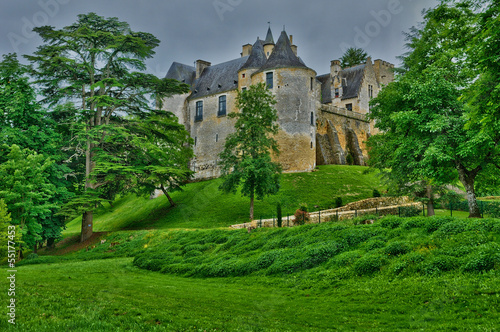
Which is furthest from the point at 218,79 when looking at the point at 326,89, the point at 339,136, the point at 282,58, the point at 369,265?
the point at 369,265

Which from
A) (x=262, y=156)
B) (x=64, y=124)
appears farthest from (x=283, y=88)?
(x=64, y=124)

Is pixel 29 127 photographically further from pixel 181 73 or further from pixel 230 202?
pixel 181 73

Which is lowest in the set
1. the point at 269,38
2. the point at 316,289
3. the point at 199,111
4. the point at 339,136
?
the point at 316,289

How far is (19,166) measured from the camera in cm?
2484

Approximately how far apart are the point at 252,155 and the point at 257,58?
20.1 meters

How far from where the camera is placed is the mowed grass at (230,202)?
3612cm

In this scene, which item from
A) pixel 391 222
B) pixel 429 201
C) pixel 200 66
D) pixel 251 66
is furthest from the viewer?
pixel 200 66

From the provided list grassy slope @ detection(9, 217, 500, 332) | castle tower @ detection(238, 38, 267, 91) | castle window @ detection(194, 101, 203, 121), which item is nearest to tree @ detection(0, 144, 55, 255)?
grassy slope @ detection(9, 217, 500, 332)

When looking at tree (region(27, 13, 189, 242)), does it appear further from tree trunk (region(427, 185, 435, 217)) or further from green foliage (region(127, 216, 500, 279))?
tree trunk (region(427, 185, 435, 217))

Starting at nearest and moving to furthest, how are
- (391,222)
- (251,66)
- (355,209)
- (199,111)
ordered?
(391,222) < (355,209) < (251,66) < (199,111)

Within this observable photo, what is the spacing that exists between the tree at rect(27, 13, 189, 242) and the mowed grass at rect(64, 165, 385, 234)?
18.7ft

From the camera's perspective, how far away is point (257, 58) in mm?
50406

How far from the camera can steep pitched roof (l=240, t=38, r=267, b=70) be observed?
49969 millimetres

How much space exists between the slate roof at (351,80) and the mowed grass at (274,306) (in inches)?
2052
